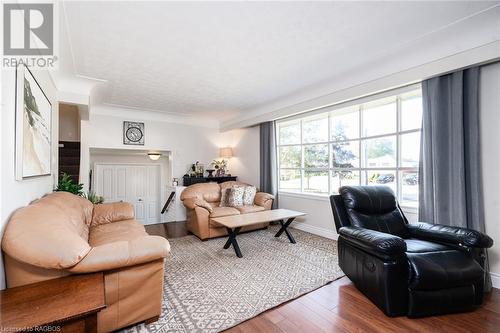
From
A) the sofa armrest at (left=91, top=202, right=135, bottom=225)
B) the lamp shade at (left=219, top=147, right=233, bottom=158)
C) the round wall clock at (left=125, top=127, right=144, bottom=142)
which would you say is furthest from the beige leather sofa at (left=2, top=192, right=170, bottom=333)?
A: the lamp shade at (left=219, top=147, right=233, bottom=158)

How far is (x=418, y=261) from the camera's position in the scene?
71.2 inches

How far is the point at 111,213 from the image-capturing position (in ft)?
10.6

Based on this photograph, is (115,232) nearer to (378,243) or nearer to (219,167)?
(378,243)

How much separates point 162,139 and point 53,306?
454 centimetres

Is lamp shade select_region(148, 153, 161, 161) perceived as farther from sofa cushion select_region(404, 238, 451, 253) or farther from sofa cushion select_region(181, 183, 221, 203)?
sofa cushion select_region(404, 238, 451, 253)

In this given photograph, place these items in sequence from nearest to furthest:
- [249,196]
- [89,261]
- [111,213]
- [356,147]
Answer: [89,261], [111,213], [356,147], [249,196]

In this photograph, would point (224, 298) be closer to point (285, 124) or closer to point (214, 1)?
point (214, 1)

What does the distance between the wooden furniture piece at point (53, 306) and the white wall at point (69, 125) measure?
4.76 metres

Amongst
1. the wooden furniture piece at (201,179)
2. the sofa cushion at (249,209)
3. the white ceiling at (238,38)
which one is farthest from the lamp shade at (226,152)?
the white ceiling at (238,38)

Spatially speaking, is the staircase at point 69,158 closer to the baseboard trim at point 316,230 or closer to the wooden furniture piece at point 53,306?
the wooden furniture piece at point 53,306

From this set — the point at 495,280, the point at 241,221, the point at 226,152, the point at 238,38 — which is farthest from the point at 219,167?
the point at 495,280

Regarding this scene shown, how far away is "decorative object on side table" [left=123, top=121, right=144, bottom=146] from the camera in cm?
487

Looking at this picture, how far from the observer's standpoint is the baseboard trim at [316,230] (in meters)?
3.83

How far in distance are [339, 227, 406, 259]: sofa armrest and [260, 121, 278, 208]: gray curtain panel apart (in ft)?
8.96
